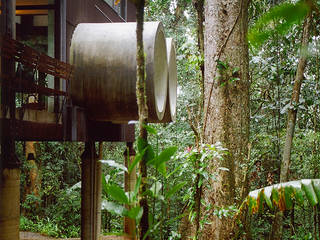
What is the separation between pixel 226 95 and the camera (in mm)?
5211

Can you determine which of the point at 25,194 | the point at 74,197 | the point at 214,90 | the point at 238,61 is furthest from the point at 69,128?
the point at 25,194

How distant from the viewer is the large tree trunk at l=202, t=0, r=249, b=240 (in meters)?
5.02

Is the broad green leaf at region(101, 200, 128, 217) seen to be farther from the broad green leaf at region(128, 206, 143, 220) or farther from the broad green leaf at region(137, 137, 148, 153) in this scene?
the broad green leaf at region(137, 137, 148, 153)

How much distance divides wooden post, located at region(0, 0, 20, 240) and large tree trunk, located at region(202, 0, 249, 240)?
2.40 meters

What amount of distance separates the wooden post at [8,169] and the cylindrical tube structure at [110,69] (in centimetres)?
133

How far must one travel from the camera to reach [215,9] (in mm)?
5340

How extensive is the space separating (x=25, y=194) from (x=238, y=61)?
40.2ft

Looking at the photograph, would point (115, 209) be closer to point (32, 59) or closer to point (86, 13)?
point (32, 59)

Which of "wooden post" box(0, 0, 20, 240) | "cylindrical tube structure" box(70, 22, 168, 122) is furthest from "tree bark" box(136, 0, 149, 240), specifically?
"cylindrical tube structure" box(70, 22, 168, 122)

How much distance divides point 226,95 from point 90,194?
3.84 metres

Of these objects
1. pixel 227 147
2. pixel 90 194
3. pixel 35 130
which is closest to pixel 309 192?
pixel 227 147

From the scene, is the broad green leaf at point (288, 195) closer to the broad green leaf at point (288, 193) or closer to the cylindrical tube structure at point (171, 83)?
the broad green leaf at point (288, 193)

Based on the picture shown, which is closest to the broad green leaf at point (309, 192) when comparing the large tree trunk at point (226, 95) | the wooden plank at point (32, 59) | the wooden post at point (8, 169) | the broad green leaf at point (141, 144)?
the large tree trunk at point (226, 95)

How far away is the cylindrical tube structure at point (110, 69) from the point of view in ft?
18.1
